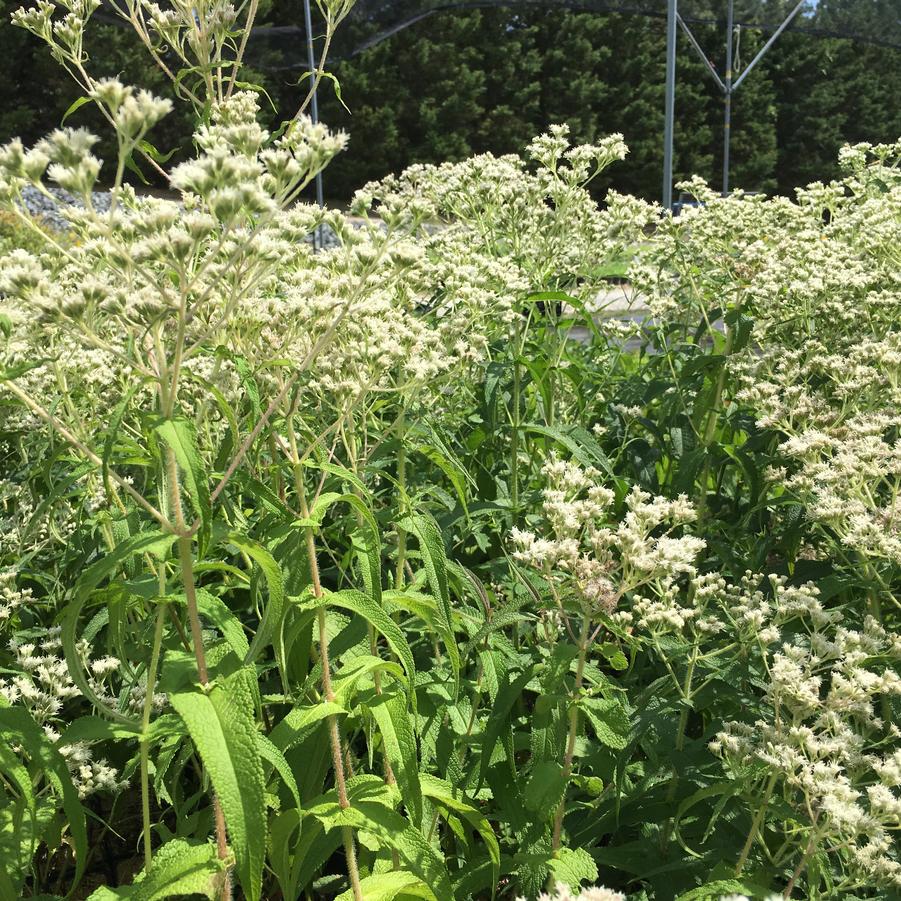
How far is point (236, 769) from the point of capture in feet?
7.09

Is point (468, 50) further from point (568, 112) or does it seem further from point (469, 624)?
point (469, 624)

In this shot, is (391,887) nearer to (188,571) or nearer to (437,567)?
(437,567)

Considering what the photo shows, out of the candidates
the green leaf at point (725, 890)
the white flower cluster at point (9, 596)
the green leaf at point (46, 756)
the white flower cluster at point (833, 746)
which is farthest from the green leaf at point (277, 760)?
the white flower cluster at point (9, 596)

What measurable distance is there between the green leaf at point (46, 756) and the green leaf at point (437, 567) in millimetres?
1070

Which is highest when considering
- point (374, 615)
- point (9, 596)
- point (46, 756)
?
point (374, 615)

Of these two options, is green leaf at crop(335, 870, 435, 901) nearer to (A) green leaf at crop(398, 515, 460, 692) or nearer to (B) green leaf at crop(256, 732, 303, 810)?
(B) green leaf at crop(256, 732, 303, 810)

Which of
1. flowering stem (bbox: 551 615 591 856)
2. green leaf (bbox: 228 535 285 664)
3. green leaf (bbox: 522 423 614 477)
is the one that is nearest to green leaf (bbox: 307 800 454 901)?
flowering stem (bbox: 551 615 591 856)

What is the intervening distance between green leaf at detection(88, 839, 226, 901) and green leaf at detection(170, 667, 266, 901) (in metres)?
0.22

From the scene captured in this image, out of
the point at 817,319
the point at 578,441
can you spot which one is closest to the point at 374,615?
the point at 578,441

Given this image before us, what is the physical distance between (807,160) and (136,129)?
68.1 meters

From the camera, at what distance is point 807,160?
63438 mm

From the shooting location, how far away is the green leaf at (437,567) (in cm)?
289

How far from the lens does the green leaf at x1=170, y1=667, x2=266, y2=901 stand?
6.94 ft

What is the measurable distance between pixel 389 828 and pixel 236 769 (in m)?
0.64
